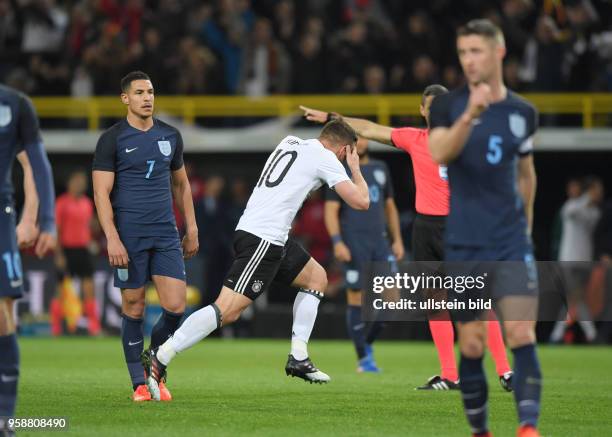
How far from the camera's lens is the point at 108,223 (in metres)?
8.96

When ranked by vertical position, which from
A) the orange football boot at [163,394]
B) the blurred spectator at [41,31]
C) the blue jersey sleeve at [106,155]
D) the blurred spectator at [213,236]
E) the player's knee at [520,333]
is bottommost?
the blurred spectator at [213,236]

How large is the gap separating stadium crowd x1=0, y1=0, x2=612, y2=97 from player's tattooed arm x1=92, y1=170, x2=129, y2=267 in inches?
464

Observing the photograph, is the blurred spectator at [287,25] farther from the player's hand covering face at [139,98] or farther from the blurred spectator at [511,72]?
the player's hand covering face at [139,98]

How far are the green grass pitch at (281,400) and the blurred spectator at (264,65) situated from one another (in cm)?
787

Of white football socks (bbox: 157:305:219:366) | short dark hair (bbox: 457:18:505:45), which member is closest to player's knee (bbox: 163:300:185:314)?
white football socks (bbox: 157:305:219:366)

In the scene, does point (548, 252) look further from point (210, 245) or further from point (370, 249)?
point (370, 249)

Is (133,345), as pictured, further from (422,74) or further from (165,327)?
(422,74)

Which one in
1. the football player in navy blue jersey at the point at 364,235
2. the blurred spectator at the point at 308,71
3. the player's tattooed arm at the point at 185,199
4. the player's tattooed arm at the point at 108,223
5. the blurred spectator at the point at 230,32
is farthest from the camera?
the blurred spectator at the point at 230,32

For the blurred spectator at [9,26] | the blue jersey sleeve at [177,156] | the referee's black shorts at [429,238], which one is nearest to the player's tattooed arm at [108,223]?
the blue jersey sleeve at [177,156]

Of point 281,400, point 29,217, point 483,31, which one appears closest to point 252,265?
point 281,400

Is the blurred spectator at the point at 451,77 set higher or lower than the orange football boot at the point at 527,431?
higher

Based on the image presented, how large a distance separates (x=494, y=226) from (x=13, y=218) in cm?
265

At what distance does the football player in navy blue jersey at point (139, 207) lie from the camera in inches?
360

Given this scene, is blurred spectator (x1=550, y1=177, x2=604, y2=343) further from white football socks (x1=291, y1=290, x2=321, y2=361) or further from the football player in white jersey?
the football player in white jersey
